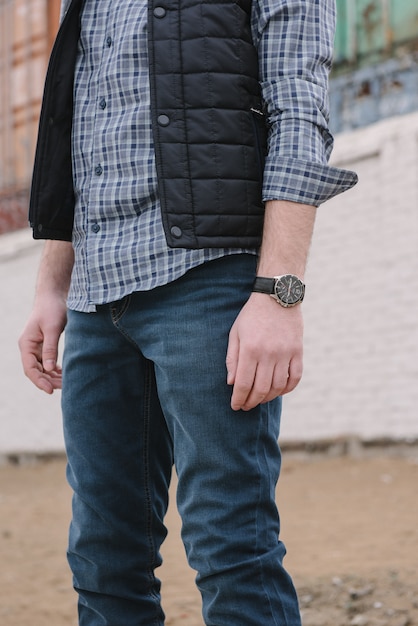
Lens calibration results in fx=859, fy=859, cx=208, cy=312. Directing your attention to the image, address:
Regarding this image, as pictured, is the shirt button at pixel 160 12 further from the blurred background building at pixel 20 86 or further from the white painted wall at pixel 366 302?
the blurred background building at pixel 20 86

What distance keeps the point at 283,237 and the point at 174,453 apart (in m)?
0.40

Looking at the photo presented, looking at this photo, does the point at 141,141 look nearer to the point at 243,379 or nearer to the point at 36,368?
the point at 243,379

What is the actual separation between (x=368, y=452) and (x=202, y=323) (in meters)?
5.27

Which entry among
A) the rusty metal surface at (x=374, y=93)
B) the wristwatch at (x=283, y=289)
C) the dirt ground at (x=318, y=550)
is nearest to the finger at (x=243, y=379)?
the wristwatch at (x=283, y=289)

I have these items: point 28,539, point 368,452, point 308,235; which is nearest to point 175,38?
point 308,235

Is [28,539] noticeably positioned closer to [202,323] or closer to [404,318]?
[404,318]

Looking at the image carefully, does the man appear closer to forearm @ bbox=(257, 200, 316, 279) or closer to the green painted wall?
forearm @ bbox=(257, 200, 316, 279)

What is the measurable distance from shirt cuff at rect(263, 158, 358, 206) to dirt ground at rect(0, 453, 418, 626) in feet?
6.15

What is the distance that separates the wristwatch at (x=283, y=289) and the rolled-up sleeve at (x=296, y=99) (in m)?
0.13

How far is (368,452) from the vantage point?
639 centimetres

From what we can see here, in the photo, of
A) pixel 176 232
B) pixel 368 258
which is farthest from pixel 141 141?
pixel 368 258

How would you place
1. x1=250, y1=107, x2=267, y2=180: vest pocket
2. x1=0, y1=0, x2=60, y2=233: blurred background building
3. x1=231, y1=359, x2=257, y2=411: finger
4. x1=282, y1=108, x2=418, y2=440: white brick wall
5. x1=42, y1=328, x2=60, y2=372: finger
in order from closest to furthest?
x1=231, y1=359, x2=257, y2=411: finger
x1=250, y1=107, x2=267, y2=180: vest pocket
x1=42, y1=328, x2=60, y2=372: finger
x1=282, y1=108, x2=418, y2=440: white brick wall
x1=0, y1=0, x2=60, y2=233: blurred background building

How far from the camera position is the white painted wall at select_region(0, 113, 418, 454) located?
20.0 feet

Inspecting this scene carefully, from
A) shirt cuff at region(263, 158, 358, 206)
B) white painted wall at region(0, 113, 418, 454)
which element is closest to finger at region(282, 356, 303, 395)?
shirt cuff at region(263, 158, 358, 206)
